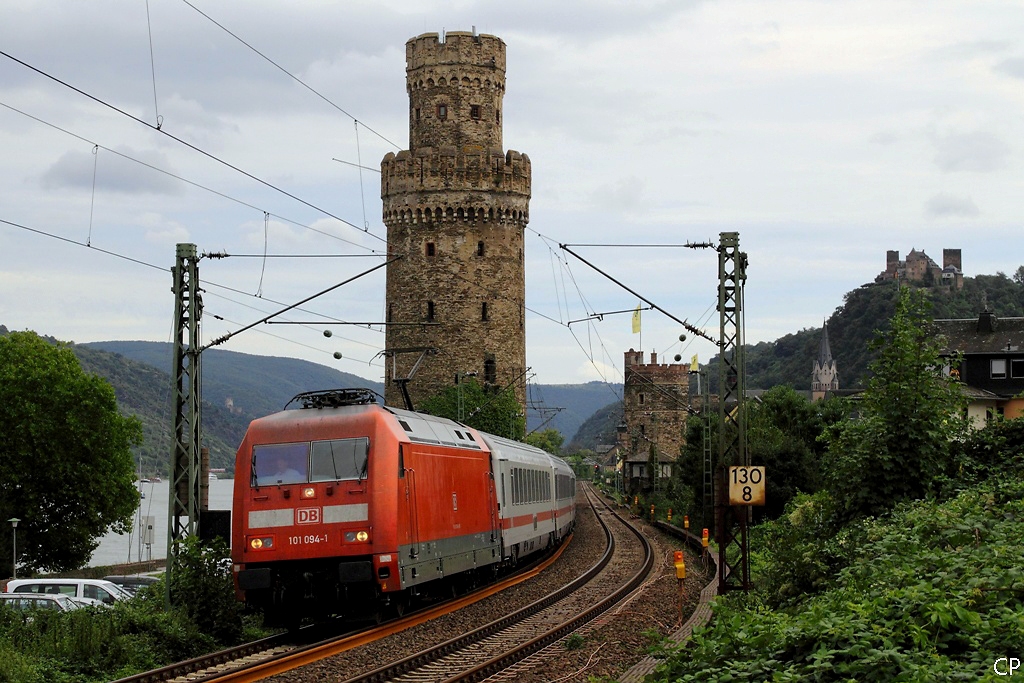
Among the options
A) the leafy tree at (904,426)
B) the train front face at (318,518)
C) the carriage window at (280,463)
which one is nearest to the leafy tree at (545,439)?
the leafy tree at (904,426)

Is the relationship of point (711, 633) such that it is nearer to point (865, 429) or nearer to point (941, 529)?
point (941, 529)

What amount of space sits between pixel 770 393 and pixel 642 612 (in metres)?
33.5

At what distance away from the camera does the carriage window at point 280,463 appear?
19.5 metres

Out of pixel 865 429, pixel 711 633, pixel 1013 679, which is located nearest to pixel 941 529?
pixel 711 633

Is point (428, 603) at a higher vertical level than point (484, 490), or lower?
lower

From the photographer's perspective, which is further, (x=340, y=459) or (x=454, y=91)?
(x=454, y=91)

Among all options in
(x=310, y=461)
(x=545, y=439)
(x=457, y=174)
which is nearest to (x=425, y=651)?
(x=310, y=461)

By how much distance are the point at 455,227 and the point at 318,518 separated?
4813 centimetres

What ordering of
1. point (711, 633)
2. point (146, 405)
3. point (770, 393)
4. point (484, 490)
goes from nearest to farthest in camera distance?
point (711, 633) → point (484, 490) → point (770, 393) → point (146, 405)

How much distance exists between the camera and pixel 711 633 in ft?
41.9

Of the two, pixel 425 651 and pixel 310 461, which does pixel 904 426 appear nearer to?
pixel 425 651

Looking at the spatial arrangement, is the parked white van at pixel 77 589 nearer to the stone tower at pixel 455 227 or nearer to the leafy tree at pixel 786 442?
the leafy tree at pixel 786 442

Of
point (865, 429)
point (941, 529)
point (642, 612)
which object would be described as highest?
point (865, 429)

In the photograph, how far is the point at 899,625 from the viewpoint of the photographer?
10.7m
